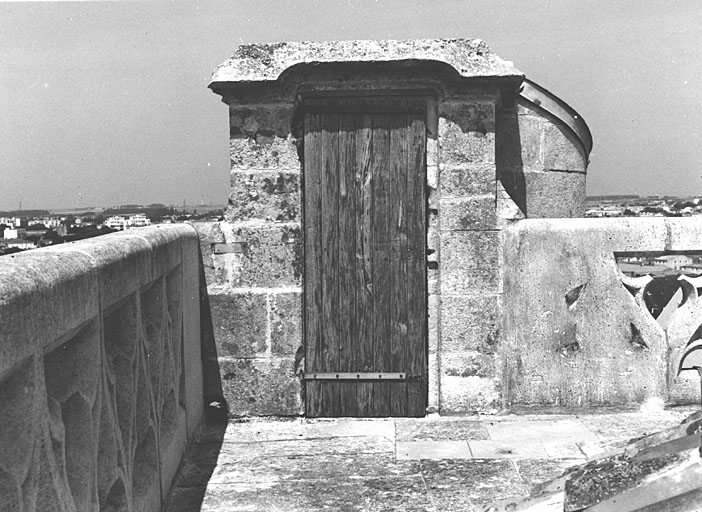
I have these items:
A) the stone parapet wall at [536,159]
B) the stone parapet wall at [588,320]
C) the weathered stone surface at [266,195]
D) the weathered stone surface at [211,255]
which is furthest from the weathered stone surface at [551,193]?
the weathered stone surface at [211,255]

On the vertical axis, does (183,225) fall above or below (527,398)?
above

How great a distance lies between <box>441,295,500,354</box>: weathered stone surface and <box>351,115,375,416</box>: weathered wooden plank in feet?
1.62

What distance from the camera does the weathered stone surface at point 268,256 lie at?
5.55 meters

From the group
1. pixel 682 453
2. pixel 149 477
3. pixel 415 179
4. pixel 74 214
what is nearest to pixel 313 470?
pixel 149 477

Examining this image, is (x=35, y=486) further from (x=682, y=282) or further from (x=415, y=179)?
(x=682, y=282)

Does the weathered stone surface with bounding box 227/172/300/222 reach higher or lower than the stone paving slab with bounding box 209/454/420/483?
higher

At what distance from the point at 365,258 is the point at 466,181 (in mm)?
805

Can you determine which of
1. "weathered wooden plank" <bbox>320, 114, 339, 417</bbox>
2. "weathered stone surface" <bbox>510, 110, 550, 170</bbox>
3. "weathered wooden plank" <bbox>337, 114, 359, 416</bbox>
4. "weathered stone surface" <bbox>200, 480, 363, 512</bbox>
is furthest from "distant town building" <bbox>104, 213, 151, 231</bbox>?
"weathered stone surface" <bbox>510, 110, 550, 170</bbox>

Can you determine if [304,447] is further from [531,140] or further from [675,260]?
[531,140]

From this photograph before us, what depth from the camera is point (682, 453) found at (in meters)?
1.94

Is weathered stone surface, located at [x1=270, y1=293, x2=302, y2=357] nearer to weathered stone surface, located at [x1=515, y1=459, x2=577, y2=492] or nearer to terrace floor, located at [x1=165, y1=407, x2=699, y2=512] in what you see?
terrace floor, located at [x1=165, y1=407, x2=699, y2=512]

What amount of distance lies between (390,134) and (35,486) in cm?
384

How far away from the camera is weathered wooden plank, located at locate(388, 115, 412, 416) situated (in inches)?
215

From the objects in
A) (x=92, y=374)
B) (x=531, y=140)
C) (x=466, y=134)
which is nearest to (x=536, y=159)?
(x=531, y=140)
